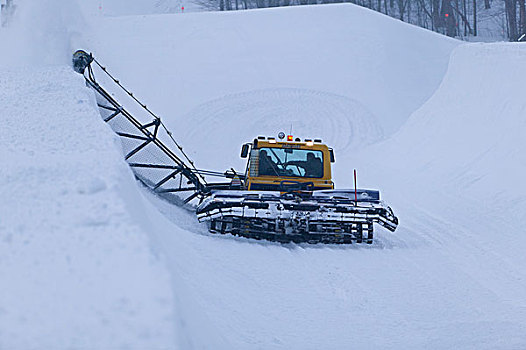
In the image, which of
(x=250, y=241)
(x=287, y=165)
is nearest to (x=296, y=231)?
(x=250, y=241)

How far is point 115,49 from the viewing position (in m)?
25.5

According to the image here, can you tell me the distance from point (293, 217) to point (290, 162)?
7.09ft

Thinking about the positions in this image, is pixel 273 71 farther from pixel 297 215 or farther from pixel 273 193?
pixel 297 215

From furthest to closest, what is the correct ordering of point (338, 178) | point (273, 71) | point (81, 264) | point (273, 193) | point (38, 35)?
1. point (273, 71)
2. point (338, 178)
3. point (38, 35)
4. point (273, 193)
5. point (81, 264)

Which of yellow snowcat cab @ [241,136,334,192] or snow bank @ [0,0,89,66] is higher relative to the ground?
snow bank @ [0,0,89,66]

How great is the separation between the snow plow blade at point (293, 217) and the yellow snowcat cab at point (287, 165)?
141cm

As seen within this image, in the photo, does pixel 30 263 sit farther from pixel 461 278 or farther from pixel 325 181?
pixel 325 181

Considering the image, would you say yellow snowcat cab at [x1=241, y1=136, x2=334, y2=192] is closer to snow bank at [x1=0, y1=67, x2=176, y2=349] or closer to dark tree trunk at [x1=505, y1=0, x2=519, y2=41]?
snow bank at [x1=0, y1=67, x2=176, y2=349]

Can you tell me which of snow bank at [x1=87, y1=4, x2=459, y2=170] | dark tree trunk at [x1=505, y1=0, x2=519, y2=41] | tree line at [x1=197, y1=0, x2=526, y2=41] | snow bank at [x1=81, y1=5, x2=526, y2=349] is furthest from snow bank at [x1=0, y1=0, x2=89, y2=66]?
dark tree trunk at [x1=505, y1=0, x2=519, y2=41]

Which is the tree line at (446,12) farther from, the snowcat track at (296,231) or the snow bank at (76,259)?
the snow bank at (76,259)

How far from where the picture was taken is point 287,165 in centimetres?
1038

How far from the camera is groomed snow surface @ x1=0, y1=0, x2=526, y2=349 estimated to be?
3150mm

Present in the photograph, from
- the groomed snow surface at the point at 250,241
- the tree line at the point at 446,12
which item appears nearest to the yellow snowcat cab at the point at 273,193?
the groomed snow surface at the point at 250,241

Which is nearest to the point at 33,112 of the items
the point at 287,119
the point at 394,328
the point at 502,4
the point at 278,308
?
the point at 278,308
